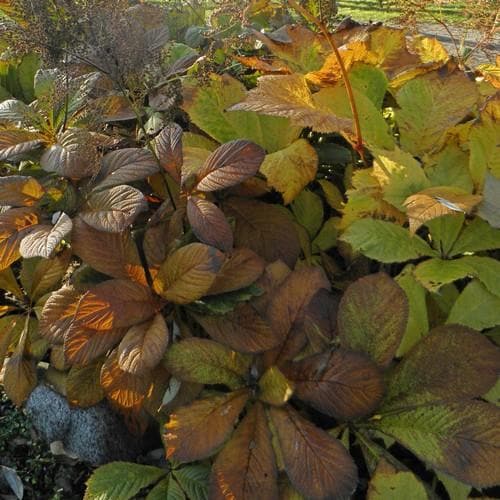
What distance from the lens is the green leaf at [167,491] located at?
1156 mm

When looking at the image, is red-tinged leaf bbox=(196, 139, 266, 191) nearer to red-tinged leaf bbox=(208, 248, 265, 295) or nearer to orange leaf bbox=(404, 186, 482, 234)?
red-tinged leaf bbox=(208, 248, 265, 295)

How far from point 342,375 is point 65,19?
0.82 m

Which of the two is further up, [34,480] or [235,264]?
[235,264]

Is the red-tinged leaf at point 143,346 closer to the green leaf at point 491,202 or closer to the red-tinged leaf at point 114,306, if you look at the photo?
the red-tinged leaf at point 114,306

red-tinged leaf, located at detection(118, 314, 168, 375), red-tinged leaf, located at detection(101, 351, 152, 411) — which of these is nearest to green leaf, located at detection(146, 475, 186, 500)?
red-tinged leaf, located at detection(101, 351, 152, 411)

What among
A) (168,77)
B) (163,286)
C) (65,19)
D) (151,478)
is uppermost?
(65,19)

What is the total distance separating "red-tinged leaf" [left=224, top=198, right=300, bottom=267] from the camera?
129cm

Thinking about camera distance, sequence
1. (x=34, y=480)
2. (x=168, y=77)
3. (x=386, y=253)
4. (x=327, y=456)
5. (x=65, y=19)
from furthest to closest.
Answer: (x=168, y=77) < (x=34, y=480) < (x=65, y=19) < (x=386, y=253) < (x=327, y=456)

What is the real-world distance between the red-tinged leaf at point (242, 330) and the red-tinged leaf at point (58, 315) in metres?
0.24

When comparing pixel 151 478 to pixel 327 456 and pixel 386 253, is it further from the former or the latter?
pixel 386 253

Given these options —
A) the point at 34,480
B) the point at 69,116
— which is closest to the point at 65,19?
the point at 69,116

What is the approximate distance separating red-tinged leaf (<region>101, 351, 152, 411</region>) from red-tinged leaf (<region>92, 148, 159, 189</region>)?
0.33 meters

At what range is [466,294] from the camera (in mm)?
1104

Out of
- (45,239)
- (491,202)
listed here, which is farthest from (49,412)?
(491,202)
